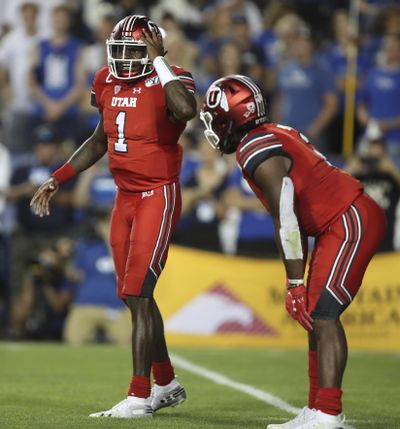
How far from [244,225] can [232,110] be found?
269 inches

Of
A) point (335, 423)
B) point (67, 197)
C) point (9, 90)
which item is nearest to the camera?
point (335, 423)

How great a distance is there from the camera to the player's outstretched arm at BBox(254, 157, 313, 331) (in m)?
5.56

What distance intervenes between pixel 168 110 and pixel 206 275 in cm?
576

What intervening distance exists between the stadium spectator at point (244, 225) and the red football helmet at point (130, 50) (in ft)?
19.2

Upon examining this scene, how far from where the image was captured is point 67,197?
1334cm

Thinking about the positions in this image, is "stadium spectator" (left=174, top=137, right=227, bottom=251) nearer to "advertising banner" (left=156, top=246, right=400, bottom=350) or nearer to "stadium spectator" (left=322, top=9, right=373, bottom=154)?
"advertising banner" (left=156, top=246, right=400, bottom=350)

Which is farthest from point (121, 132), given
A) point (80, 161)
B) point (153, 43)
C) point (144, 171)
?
point (153, 43)

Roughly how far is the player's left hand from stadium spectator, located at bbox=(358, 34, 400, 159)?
23.8ft

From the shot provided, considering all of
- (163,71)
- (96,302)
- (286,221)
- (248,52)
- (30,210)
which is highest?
(163,71)

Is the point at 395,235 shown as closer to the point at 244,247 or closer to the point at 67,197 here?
the point at 244,247

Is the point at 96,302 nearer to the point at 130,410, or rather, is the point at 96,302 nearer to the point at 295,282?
the point at 130,410

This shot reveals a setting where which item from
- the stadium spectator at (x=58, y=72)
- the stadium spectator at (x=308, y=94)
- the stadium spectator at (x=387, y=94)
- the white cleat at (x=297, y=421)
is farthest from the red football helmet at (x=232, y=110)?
the stadium spectator at (x=58, y=72)

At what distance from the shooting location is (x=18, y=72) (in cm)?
1492

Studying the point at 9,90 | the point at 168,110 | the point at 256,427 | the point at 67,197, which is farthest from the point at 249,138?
the point at 9,90
